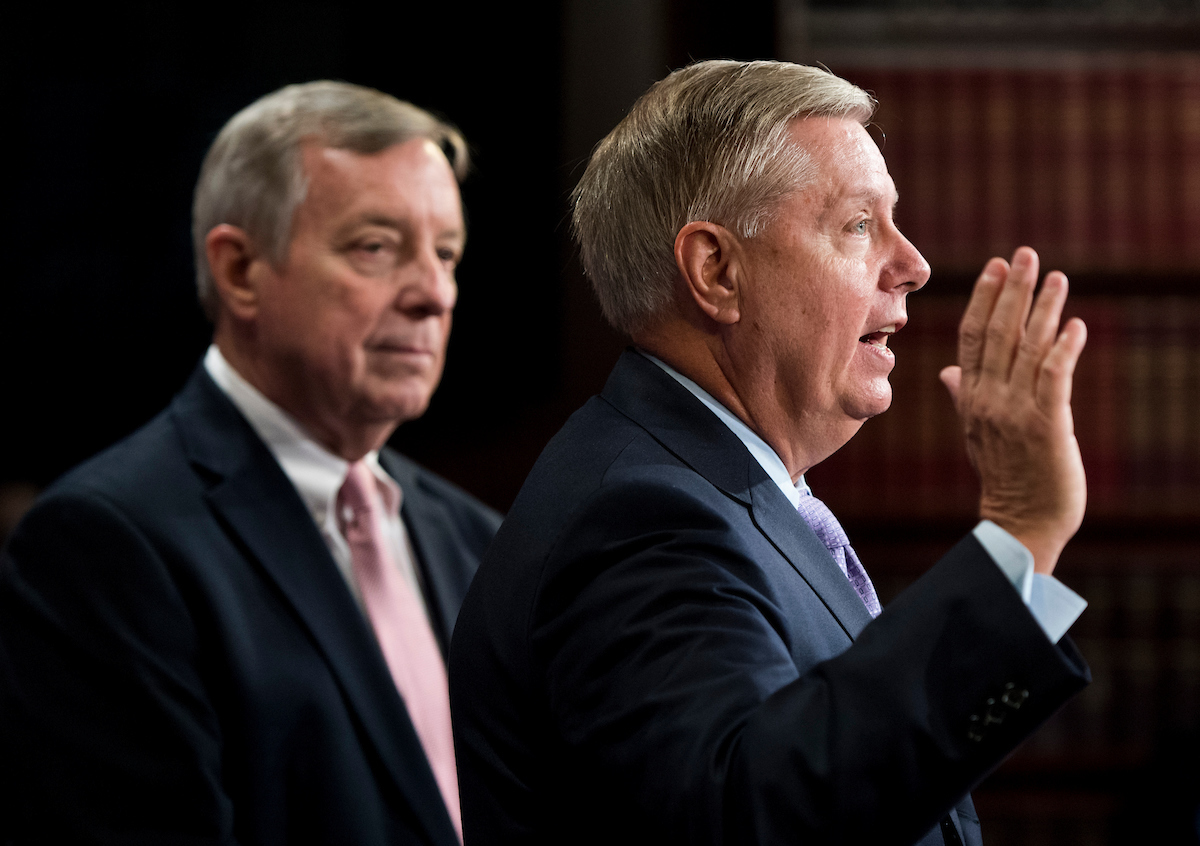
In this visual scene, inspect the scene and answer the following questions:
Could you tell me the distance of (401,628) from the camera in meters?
1.76

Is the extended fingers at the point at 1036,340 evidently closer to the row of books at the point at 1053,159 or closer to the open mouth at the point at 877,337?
the open mouth at the point at 877,337

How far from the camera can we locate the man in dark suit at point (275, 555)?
146 centimetres

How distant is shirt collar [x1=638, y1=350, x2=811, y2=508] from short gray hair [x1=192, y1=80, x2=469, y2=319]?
94 cm

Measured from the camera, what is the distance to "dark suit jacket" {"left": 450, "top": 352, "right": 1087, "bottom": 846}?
0.81 meters

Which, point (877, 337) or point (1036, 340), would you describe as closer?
point (1036, 340)

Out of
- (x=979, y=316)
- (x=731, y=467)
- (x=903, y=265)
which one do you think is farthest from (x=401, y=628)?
(x=979, y=316)

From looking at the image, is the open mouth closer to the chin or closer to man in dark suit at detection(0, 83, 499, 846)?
the chin

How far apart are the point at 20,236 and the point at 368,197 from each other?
1.39 meters

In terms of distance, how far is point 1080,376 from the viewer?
2.80 metres

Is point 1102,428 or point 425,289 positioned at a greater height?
point 425,289

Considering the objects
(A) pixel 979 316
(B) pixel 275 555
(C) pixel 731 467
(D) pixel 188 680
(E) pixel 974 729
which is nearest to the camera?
(E) pixel 974 729

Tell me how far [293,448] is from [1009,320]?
1176mm

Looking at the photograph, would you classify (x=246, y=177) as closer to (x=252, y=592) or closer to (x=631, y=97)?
(x=252, y=592)

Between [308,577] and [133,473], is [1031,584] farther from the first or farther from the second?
[133,473]
